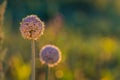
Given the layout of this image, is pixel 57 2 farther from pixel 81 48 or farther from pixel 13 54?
pixel 13 54

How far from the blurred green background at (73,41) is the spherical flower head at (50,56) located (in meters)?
0.62

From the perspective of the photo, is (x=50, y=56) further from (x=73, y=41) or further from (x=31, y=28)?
(x=73, y=41)

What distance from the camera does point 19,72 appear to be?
3186 mm

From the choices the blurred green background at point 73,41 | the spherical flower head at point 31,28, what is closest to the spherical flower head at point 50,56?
the spherical flower head at point 31,28

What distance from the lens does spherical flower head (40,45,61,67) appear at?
6.62 feet

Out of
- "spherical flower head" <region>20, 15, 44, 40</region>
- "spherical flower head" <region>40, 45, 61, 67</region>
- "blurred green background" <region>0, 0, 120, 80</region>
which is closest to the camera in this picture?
"spherical flower head" <region>20, 15, 44, 40</region>

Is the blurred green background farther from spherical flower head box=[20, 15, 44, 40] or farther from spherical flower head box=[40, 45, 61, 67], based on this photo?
spherical flower head box=[20, 15, 44, 40]

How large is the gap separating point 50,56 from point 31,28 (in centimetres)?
25

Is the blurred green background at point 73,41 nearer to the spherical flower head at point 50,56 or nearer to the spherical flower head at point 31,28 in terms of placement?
the spherical flower head at point 50,56

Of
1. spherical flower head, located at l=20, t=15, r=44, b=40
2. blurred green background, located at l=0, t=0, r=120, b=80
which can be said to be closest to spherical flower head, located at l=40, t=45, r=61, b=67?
spherical flower head, located at l=20, t=15, r=44, b=40

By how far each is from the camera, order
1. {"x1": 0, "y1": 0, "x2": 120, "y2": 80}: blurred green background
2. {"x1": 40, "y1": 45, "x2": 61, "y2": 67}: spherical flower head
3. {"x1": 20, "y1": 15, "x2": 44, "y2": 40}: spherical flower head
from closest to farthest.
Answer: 1. {"x1": 20, "y1": 15, "x2": 44, "y2": 40}: spherical flower head
2. {"x1": 40, "y1": 45, "x2": 61, "y2": 67}: spherical flower head
3. {"x1": 0, "y1": 0, "x2": 120, "y2": 80}: blurred green background

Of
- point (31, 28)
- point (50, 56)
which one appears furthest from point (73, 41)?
point (31, 28)

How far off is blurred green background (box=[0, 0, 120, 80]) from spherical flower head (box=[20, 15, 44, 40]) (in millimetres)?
854

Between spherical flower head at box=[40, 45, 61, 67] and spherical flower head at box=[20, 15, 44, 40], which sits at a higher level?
spherical flower head at box=[20, 15, 44, 40]
